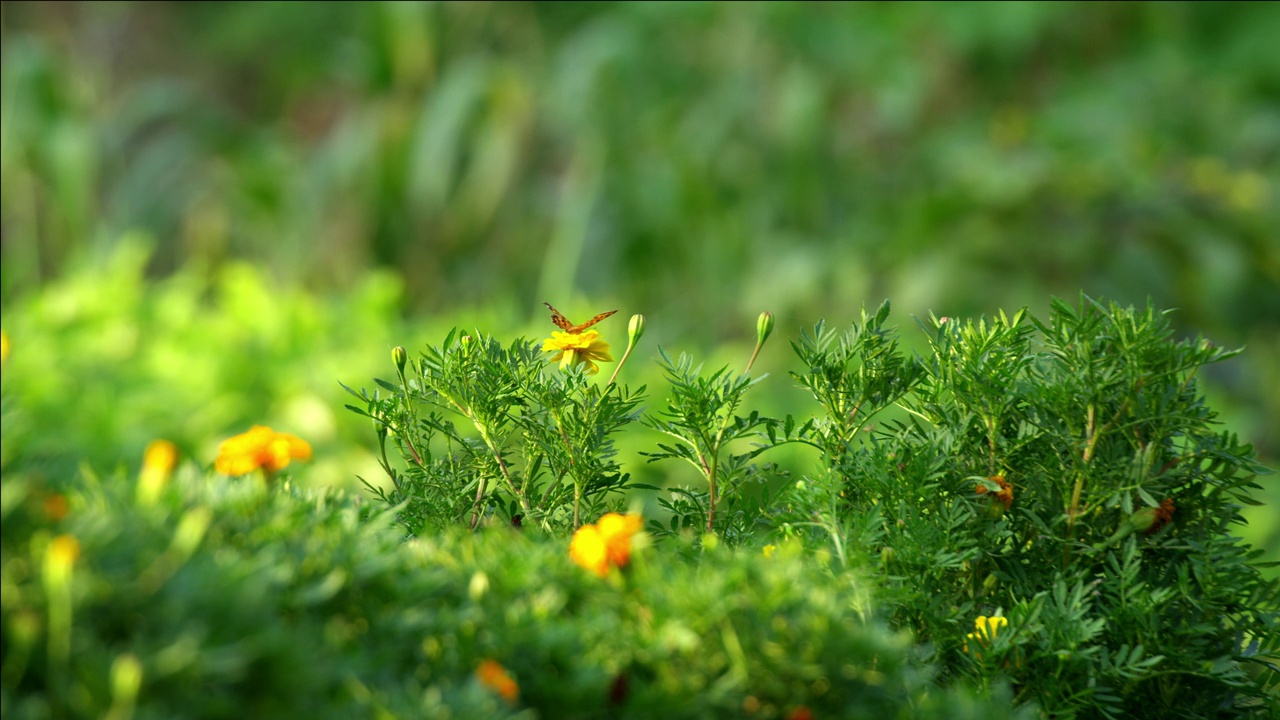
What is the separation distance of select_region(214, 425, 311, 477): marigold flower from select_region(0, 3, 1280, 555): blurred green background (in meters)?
2.02

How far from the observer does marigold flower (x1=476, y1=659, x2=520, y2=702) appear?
66cm

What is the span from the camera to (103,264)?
4.75m

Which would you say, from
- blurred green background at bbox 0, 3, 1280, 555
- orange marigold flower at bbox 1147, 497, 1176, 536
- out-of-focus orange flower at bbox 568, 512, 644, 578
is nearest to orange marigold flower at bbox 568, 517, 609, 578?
out-of-focus orange flower at bbox 568, 512, 644, 578

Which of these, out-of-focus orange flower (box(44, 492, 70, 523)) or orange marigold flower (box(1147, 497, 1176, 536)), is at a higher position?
orange marigold flower (box(1147, 497, 1176, 536))

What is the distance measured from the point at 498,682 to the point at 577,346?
0.38 metres

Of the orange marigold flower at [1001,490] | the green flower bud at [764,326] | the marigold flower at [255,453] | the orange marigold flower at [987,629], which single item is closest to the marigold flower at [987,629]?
the orange marigold flower at [987,629]

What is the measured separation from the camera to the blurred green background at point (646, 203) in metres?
3.59

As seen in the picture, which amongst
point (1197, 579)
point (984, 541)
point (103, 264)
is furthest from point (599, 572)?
point (103, 264)

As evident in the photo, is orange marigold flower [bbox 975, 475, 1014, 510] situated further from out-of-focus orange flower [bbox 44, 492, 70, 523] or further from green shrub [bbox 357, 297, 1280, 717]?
out-of-focus orange flower [bbox 44, 492, 70, 523]

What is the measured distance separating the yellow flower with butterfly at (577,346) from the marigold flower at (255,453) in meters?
0.22

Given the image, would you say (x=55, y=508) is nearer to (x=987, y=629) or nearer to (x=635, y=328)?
(x=635, y=328)

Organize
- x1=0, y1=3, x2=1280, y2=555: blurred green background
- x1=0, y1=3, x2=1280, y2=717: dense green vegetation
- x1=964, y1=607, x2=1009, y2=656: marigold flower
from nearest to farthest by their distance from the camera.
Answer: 1. x1=0, y1=3, x2=1280, y2=717: dense green vegetation
2. x1=964, y1=607, x2=1009, y2=656: marigold flower
3. x1=0, y1=3, x2=1280, y2=555: blurred green background

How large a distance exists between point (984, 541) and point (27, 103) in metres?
→ 4.20

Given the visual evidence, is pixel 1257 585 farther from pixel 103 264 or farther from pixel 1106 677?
pixel 103 264
